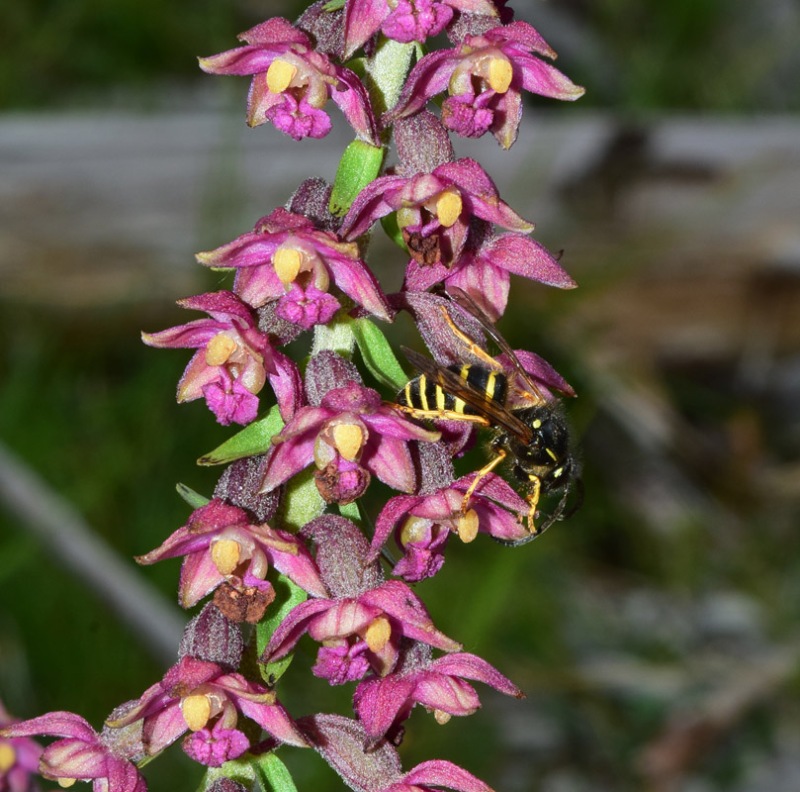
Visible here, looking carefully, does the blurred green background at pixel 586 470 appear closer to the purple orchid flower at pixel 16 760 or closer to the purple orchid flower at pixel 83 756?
the purple orchid flower at pixel 16 760

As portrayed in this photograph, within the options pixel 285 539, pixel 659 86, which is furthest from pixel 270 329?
pixel 659 86

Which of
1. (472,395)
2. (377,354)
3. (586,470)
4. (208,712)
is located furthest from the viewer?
(586,470)

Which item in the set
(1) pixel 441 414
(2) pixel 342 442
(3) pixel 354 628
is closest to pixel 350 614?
(3) pixel 354 628

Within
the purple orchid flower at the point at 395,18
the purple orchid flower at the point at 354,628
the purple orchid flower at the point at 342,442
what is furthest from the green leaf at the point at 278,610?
the purple orchid flower at the point at 395,18

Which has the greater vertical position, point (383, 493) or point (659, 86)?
point (659, 86)

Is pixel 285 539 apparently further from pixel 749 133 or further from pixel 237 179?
pixel 749 133

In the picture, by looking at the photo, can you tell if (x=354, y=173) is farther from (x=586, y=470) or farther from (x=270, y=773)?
(x=586, y=470)

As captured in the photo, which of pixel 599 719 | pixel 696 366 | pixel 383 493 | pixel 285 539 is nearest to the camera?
pixel 285 539
